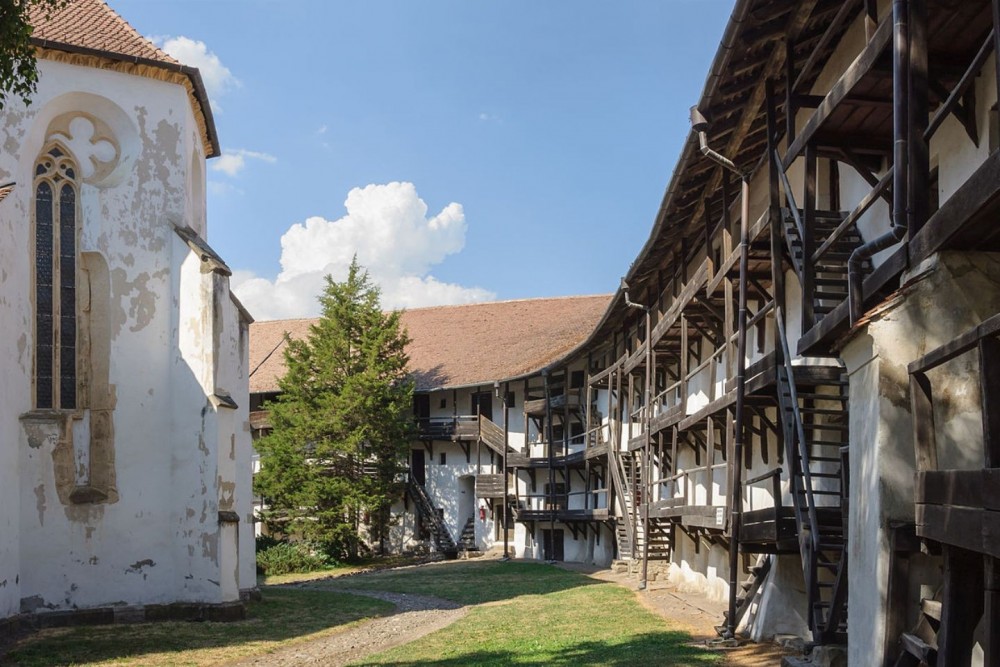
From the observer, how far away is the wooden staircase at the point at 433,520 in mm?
40344

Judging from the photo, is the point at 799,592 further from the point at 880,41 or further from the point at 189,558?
the point at 189,558

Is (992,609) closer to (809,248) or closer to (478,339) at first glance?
(809,248)

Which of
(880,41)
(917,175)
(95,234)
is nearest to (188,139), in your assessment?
(95,234)

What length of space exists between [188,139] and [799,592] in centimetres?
1385

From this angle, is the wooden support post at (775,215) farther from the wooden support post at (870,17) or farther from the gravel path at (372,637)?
the gravel path at (372,637)

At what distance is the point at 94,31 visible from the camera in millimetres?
18875

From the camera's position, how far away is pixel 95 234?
717 inches

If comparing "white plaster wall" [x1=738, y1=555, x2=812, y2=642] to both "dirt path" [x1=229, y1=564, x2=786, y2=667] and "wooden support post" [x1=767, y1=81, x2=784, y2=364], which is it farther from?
"wooden support post" [x1=767, y1=81, x2=784, y2=364]

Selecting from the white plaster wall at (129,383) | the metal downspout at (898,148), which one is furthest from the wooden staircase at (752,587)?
the metal downspout at (898,148)

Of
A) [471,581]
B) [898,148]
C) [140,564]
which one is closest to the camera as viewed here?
[898,148]

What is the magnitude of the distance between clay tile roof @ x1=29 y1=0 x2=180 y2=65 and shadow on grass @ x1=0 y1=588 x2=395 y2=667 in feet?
33.6

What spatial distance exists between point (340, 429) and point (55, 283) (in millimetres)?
20055

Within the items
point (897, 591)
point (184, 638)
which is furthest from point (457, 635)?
point (897, 591)

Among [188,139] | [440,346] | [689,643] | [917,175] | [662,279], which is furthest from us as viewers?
[440,346]
